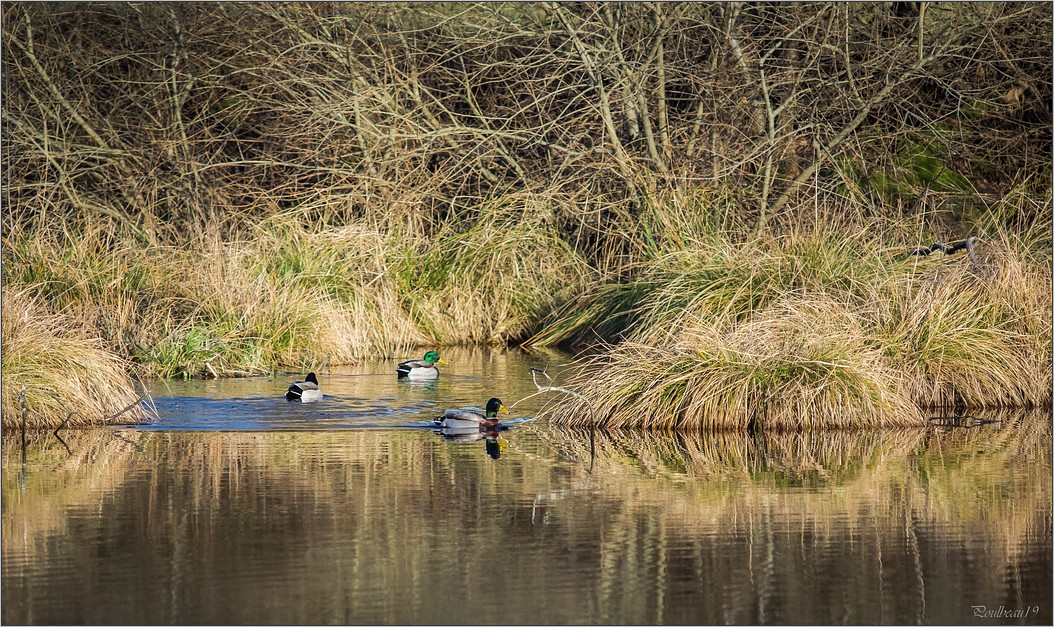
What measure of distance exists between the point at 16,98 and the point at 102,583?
16.8m

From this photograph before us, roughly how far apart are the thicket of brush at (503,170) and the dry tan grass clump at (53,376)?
376 centimetres

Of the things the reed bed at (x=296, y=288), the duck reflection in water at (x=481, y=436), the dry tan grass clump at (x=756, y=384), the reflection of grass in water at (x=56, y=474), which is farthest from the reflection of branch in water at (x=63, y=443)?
the dry tan grass clump at (x=756, y=384)

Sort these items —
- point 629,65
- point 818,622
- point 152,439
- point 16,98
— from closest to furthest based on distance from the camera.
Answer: point 818,622, point 152,439, point 629,65, point 16,98

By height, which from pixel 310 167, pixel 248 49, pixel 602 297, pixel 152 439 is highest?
pixel 248 49

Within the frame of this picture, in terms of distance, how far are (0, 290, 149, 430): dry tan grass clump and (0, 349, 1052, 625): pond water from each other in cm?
28

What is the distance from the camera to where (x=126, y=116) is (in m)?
23.4

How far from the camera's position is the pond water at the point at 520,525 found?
264 inches

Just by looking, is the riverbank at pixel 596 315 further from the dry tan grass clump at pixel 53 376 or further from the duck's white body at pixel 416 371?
the duck's white body at pixel 416 371

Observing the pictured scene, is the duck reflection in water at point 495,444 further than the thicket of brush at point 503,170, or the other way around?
the thicket of brush at point 503,170

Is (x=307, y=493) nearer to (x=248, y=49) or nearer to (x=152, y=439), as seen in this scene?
(x=152, y=439)

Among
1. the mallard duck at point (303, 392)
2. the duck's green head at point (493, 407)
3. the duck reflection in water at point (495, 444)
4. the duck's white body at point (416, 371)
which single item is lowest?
the duck reflection in water at point (495, 444)

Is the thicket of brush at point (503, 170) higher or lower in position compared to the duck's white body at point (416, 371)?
higher

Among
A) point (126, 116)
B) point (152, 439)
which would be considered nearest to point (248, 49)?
point (126, 116)

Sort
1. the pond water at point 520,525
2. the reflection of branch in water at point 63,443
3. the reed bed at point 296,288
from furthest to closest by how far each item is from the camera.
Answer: the reed bed at point 296,288 → the reflection of branch in water at point 63,443 → the pond water at point 520,525
